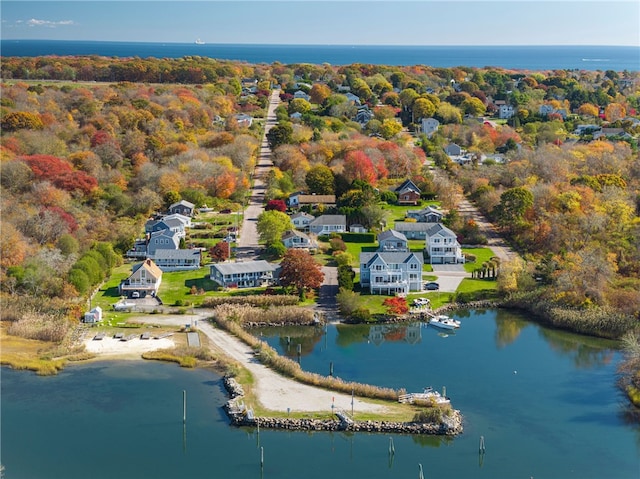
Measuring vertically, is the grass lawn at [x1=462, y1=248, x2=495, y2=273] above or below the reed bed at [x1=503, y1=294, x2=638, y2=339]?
above

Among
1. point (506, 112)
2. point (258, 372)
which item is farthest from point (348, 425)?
point (506, 112)

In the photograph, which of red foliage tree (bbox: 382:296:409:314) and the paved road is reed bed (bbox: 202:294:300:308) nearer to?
red foliage tree (bbox: 382:296:409:314)

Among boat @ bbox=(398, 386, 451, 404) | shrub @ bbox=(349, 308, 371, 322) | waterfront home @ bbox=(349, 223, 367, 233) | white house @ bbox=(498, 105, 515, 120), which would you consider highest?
white house @ bbox=(498, 105, 515, 120)

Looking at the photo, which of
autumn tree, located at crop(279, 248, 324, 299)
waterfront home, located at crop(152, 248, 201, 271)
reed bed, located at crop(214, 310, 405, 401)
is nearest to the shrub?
autumn tree, located at crop(279, 248, 324, 299)

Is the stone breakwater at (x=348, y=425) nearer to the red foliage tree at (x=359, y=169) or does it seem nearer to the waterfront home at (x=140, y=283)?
the waterfront home at (x=140, y=283)

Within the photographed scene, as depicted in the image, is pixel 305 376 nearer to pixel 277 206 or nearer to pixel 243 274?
pixel 243 274
